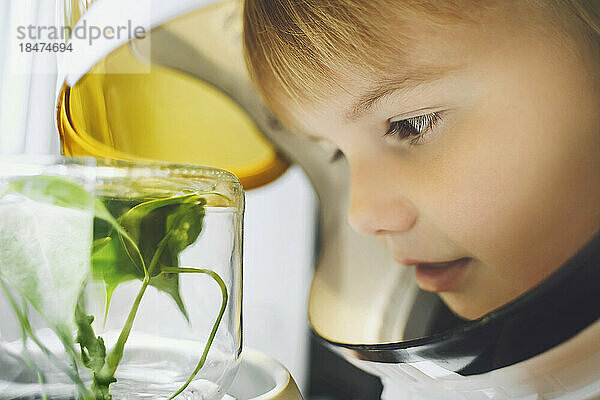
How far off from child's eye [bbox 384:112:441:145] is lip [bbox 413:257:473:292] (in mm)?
98

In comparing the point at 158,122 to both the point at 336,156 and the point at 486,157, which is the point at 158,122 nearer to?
the point at 336,156

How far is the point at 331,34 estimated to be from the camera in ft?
1.55

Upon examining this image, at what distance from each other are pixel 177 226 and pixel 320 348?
0.21 meters

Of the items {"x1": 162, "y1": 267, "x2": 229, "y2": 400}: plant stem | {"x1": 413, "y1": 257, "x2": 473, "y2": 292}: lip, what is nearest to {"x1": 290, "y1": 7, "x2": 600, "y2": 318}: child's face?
{"x1": 413, "y1": 257, "x2": 473, "y2": 292}: lip

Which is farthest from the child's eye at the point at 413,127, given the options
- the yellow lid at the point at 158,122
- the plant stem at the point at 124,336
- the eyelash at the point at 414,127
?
the plant stem at the point at 124,336

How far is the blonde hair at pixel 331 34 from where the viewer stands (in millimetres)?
438

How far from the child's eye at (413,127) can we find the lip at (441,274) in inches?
3.8

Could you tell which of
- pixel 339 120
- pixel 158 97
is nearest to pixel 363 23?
pixel 339 120

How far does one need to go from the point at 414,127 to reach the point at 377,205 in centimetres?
7

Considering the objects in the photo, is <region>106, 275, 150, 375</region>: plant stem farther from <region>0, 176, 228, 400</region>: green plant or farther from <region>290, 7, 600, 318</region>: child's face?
<region>290, 7, 600, 318</region>: child's face

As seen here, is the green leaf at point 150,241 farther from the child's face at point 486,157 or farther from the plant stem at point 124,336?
the child's face at point 486,157

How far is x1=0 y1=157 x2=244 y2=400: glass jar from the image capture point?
Answer: 34 centimetres

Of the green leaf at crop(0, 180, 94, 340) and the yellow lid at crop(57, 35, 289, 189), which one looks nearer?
the green leaf at crop(0, 180, 94, 340)

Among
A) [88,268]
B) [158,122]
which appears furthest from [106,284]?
[158,122]
